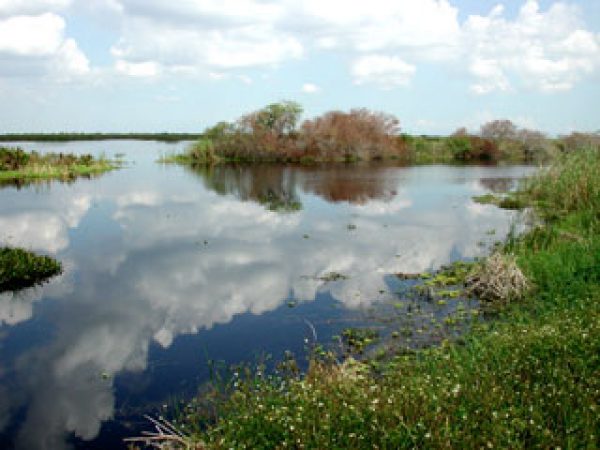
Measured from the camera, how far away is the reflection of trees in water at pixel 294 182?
34.6 metres

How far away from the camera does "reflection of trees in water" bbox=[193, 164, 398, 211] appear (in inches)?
1363

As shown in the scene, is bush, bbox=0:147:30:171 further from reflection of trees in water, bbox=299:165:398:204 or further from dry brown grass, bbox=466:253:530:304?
dry brown grass, bbox=466:253:530:304

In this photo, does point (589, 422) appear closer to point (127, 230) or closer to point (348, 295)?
point (348, 295)

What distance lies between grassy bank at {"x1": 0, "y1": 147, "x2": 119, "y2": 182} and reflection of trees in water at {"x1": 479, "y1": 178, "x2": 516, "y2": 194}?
113ft

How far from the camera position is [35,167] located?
47938 millimetres

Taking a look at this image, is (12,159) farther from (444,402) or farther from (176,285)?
(444,402)

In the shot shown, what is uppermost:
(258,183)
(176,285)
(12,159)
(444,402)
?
(12,159)

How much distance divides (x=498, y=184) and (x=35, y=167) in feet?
125

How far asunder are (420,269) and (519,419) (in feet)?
36.5

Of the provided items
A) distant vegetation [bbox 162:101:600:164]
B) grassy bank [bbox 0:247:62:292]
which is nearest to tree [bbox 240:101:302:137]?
distant vegetation [bbox 162:101:600:164]

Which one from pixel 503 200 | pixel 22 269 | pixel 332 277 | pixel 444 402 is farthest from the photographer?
pixel 503 200

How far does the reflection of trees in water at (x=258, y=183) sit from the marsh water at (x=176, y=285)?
49 cm

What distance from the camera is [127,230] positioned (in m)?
24.1

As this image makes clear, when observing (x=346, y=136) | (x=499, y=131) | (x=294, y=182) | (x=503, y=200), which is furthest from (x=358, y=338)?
(x=499, y=131)
